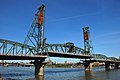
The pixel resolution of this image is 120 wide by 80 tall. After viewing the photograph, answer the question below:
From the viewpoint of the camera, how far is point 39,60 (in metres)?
102

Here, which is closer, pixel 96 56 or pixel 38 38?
pixel 38 38

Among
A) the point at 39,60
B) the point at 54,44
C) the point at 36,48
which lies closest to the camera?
the point at 39,60

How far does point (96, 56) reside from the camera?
190 metres

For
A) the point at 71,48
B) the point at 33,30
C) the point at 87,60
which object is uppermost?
the point at 33,30

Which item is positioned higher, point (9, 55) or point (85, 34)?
point (85, 34)

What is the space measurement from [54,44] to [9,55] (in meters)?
55.6

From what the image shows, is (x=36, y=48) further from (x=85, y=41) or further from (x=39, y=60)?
(x=85, y=41)

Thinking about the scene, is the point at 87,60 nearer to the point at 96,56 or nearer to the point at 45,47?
the point at 96,56

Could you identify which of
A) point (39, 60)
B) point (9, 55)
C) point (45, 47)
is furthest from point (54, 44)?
point (9, 55)

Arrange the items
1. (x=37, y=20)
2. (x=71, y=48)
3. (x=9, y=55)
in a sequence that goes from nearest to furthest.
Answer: (x=9, y=55)
(x=37, y=20)
(x=71, y=48)

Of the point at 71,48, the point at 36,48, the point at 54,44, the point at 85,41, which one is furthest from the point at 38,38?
the point at 85,41

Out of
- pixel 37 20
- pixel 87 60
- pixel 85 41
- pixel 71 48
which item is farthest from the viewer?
pixel 85 41

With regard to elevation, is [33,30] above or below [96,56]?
above

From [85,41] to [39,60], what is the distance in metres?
95.1
